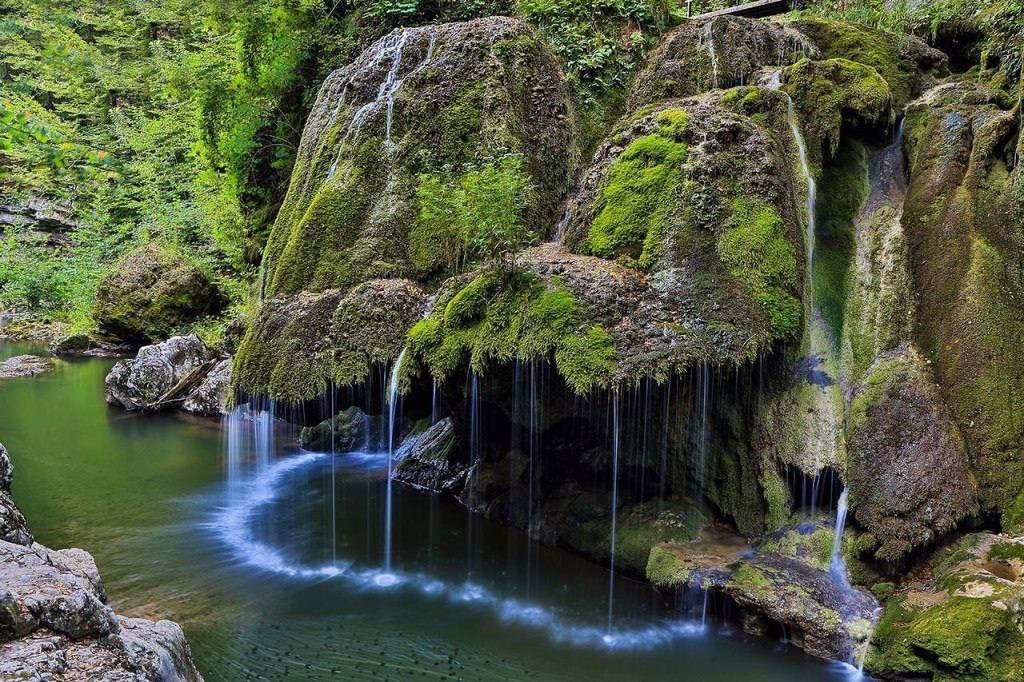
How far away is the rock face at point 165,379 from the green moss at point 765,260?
11782 mm

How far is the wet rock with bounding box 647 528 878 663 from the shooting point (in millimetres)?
5711

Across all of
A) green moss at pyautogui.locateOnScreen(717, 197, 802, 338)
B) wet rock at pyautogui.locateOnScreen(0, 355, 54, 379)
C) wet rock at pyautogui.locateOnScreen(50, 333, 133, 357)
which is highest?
green moss at pyautogui.locateOnScreen(717, 197, 802, 338)

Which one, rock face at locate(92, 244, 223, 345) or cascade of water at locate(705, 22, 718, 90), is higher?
cascade of water at locate(705, 22, 718, 90)

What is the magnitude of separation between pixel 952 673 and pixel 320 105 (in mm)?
10931

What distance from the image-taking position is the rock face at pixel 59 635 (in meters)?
2.70

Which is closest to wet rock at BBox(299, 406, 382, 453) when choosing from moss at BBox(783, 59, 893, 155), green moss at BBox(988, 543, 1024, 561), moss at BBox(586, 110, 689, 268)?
moss at BBox(586, 110, 689, 268)

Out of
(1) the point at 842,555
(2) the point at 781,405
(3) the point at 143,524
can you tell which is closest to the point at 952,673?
(1) the point at 842,555

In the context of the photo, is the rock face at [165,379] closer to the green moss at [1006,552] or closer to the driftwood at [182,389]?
the driftwood at [182,389]

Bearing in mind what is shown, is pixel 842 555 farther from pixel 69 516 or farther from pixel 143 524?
pixel 69 516

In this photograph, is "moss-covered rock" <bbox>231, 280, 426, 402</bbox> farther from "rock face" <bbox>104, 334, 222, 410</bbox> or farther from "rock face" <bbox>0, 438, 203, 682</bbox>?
"rock face" <bbox>104, 334, 222, 410</bbox>

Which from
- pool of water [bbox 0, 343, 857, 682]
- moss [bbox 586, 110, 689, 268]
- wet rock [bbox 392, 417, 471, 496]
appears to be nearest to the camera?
pool of water [bbox 0, 343, 857, 682]

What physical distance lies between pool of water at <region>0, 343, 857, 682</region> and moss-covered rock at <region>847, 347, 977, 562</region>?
1.44m

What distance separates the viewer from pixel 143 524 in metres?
8.84

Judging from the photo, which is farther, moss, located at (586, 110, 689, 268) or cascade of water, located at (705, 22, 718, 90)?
cascade of water, located at (705, 22, 718, 90)
